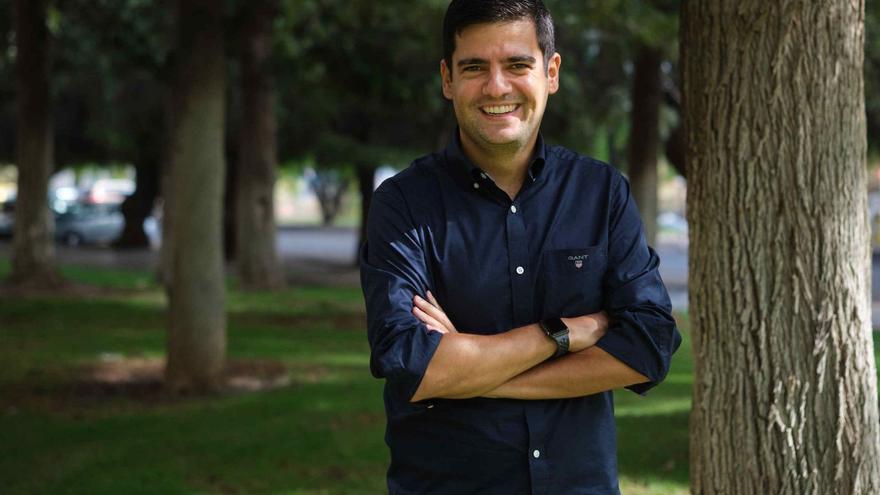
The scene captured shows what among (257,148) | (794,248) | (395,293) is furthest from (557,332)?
(257,148)

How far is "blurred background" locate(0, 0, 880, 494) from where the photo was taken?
341 inches

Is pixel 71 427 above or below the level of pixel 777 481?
below

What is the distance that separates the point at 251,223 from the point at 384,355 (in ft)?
61.9

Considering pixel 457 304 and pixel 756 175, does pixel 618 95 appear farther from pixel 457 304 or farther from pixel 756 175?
pixel 457 304

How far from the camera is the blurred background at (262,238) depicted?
866cm

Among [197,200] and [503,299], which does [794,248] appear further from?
[197,200]

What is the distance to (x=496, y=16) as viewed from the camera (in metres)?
3.15

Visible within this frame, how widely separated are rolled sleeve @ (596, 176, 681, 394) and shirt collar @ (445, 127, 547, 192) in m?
0.21

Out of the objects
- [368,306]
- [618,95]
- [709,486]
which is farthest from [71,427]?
[618,95]

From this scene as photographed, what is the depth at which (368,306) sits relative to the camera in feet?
10.3

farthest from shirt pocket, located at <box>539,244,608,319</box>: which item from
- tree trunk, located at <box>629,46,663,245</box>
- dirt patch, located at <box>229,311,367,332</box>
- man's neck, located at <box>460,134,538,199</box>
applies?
tree trunk, located at <box>629,46,663,245</box>

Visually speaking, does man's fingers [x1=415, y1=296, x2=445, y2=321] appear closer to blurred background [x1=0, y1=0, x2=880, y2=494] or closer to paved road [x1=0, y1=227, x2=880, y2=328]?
blurred background [x1=0, y1=0, x2=880, y2=494]

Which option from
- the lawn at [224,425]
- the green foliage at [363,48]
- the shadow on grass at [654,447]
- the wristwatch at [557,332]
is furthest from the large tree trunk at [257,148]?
the wristwatch at [557,332]

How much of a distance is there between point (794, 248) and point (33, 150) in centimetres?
1821
